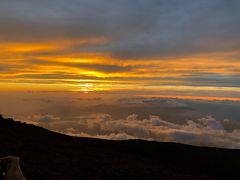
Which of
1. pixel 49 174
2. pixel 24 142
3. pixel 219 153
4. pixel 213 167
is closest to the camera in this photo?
pixel 49 174

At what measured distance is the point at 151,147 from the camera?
72.8 metres

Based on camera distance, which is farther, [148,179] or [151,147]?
[151,147]

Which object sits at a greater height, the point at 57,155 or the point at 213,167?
the point at 57,155

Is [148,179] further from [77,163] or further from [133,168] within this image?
[77,163]

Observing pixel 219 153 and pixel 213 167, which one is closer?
pixel 213 167

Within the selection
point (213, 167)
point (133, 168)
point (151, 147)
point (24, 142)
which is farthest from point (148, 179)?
point (151, 147)

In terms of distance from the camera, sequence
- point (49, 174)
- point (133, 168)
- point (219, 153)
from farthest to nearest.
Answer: point (219, 153), point (133, 168), point (49, 174)

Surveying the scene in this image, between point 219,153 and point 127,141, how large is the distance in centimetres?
2001

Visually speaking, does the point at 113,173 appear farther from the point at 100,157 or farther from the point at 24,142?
the point at 24,142

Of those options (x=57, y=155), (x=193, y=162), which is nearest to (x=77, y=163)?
(x=57, y=155)

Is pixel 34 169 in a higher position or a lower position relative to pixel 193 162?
higher

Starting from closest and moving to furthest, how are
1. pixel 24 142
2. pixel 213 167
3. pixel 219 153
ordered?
pixel 24 142 → pixel 213 167 → pixel 219 153

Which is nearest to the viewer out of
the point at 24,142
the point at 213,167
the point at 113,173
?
the point at 113,173

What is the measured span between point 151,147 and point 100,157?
31.4 meters
